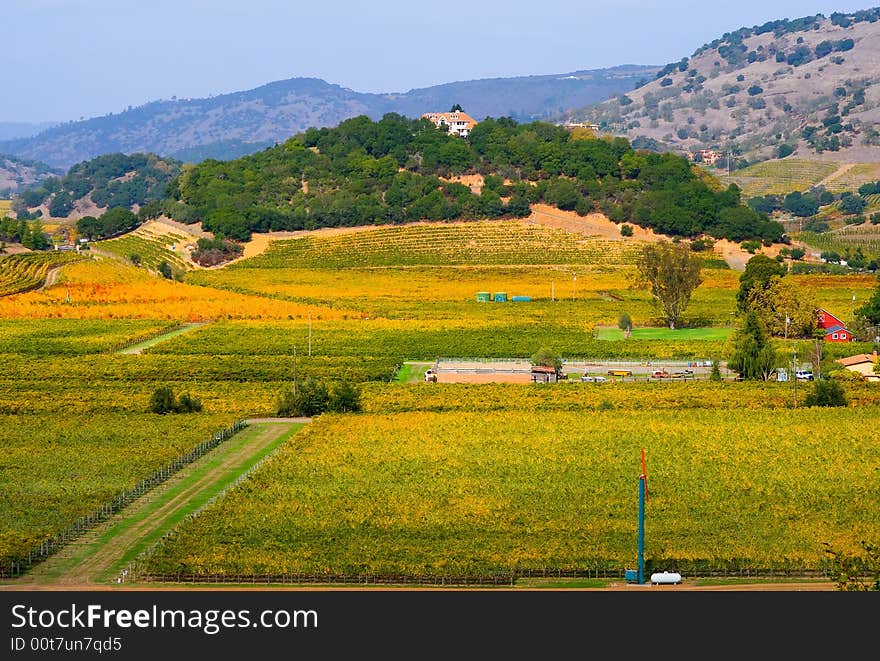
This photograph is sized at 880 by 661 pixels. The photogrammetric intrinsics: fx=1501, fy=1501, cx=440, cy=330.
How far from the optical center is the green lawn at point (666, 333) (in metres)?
82.6

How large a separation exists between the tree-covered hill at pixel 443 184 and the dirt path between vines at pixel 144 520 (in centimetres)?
9373

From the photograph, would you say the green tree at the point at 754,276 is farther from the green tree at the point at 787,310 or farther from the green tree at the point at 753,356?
the green tree at the point at 753,356

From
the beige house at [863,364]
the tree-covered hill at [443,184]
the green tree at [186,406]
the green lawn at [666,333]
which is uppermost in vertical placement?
the tree-covered hill at [443,184]

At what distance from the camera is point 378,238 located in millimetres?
145500

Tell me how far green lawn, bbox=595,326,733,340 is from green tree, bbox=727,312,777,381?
1379 centimetres

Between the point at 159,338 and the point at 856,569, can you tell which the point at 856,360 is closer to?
the point at 159,338

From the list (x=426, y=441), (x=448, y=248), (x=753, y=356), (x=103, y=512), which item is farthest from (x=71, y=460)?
(x=448, y=248)

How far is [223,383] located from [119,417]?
968 cm

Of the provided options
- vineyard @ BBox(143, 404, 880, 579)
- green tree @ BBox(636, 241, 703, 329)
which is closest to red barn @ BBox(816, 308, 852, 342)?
green tree @ BBox(636, 241, 703, 329)

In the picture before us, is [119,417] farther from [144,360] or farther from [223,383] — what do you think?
[144,360]

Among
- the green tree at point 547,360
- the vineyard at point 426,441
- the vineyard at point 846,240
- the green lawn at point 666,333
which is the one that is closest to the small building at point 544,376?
the green tree at point 547,360

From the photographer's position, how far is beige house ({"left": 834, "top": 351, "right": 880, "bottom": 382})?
222ft

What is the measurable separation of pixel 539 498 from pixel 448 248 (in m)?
98.2

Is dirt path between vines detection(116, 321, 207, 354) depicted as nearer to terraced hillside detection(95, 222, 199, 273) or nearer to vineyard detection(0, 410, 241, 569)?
vineyard detection(0, 410, 241, 569)
